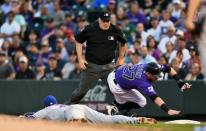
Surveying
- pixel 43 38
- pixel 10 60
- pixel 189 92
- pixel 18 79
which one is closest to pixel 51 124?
pixel 189 92

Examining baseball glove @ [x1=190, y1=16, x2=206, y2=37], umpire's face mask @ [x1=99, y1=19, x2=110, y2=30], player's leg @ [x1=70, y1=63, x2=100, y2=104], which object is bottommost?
player's leg @ [x1=70, y1=63, x2=100, y2=104]

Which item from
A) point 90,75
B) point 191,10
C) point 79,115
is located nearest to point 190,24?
point 191,10

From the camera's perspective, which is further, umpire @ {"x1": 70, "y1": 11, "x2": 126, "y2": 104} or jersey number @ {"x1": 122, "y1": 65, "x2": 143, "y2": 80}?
umpire @ {"x1": 70, "y1": 11, "x2": 126, "y2": 104}

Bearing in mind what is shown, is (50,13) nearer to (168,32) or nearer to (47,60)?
(47,60)

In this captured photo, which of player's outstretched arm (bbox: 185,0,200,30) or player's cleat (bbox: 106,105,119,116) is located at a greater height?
player's outstretched arm (bbox: 185,0,200,30)

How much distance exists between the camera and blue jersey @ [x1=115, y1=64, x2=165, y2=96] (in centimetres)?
1247

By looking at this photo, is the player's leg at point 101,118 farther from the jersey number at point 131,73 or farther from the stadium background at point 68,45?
the stadium background at point 68,45

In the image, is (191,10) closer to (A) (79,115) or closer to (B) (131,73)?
(A) (79,115)

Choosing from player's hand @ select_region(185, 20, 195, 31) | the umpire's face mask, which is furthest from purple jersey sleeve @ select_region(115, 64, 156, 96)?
player's hand @ select_region(185, 20, 195, 31)

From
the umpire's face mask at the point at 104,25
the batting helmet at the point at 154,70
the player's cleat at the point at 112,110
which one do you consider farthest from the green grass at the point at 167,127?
the umpire's face mask at the point at 104,25

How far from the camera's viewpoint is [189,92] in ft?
54.5

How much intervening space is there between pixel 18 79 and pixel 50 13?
154 inches

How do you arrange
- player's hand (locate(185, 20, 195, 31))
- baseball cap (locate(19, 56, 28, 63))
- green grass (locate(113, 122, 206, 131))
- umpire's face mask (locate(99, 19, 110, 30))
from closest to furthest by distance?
player's hand (locate(185, 20, 195, 31)) → green grass (locate(113, 122, 206, 131)) → umpire's face mask (locate(99, 19, 110, 30)) → baseball cap (locate(19, 56, 28, 63))

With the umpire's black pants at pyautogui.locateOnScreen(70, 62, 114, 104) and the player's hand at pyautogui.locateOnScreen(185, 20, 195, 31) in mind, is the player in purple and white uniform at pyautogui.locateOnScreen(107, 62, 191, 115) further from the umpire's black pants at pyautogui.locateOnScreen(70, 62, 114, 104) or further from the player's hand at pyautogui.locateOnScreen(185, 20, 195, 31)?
the player's hand at pyautogui.locateOnScreen(185, 20, 195, 31)
